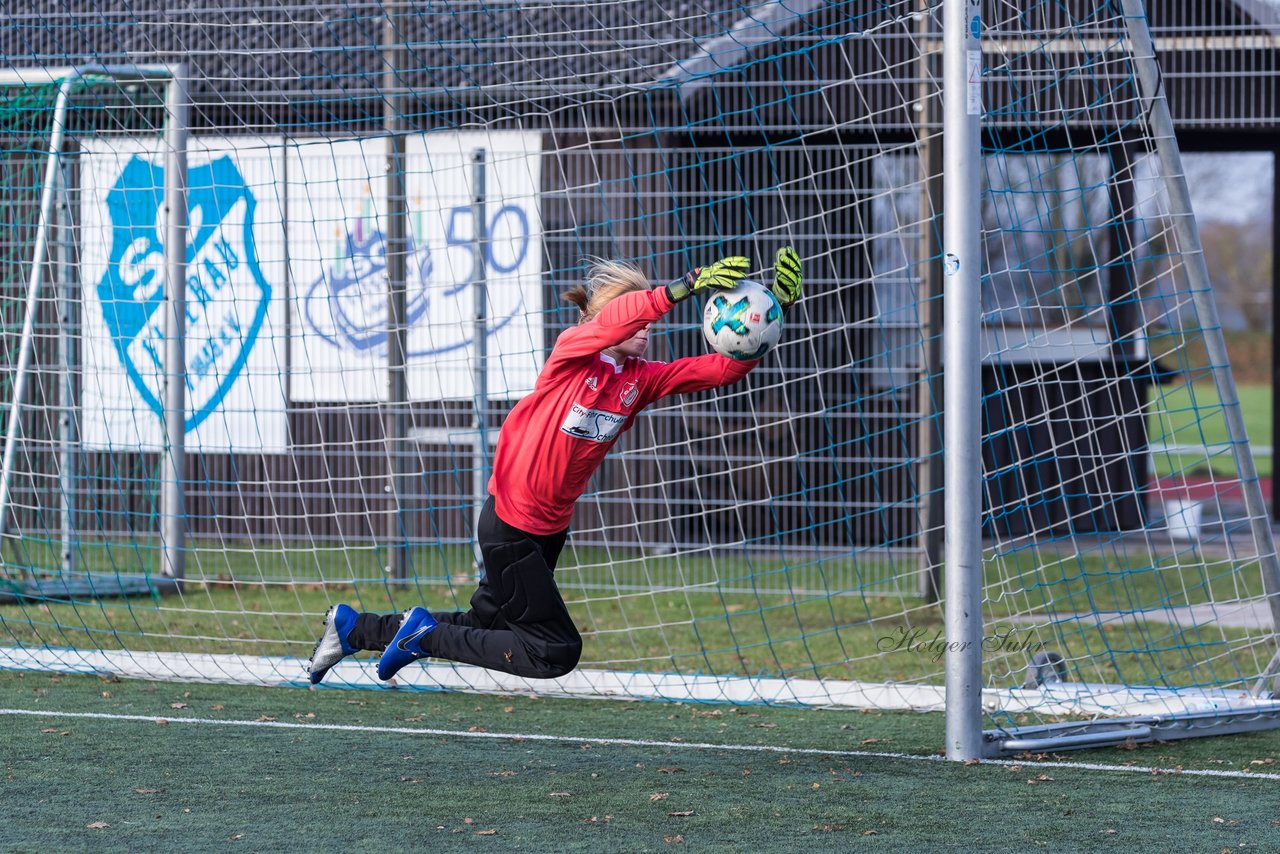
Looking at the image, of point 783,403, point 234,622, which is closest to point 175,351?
point 234,622

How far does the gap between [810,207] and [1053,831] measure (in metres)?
5.82

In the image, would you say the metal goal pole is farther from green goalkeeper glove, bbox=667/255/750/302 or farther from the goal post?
the goal post

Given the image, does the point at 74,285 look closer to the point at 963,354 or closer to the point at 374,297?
the point at 374,297

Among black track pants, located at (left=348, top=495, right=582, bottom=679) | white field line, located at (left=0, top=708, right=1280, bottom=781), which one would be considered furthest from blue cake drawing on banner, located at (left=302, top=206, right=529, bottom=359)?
black track pants, located at (left=348, top=495, right=582, bottom=679)

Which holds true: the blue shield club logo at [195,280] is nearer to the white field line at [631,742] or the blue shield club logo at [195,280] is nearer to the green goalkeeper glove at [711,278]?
the white field line at [631,742]

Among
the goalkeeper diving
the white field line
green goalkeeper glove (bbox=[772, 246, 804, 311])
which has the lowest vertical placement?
the white field line

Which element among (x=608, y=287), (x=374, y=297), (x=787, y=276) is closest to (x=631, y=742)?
(x=608, y=287)

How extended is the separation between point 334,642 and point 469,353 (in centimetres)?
392

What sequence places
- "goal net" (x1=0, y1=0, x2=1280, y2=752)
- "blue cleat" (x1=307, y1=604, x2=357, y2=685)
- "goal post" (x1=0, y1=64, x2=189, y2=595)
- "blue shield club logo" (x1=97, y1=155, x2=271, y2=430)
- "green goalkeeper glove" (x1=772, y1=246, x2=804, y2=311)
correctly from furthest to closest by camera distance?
"blue shield club logo" (x1=97, y1=155, x2=271, y2=430) < "goal post" (x1=0, y1=64, x2=189, y2=595) < "goal net" (x1=0, y1=0, x2=1280, y2=752) < "blue cleat" (x1=307, y1=604, x2=357, y2=685) < "green goalkeeper glove" (x1=772, y1=246, x2=804, y2=311)

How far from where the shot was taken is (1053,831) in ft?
14.3

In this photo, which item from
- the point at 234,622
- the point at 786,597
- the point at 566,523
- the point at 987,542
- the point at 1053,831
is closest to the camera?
the point at 1053,831

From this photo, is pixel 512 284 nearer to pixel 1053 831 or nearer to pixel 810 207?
pixel 810 207

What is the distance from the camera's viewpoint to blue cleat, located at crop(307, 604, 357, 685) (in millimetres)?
5270

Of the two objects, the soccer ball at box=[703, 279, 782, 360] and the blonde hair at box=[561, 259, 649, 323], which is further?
the blonde hair at box=[561, 259, 649, 323]
